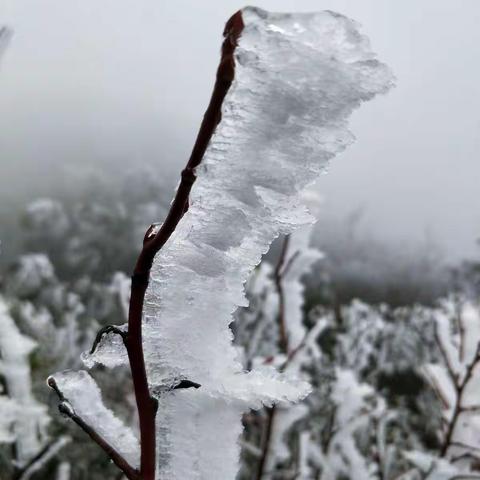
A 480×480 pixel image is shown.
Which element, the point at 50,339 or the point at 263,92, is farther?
the point at 50,339

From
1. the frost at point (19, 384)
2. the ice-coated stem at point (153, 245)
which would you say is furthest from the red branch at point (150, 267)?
the frost at point (19, 384)

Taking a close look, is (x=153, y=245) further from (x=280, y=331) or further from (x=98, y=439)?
(x=280, y=331)

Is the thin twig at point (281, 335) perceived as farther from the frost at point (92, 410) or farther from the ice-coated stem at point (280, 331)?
the frost at point (92, 410)

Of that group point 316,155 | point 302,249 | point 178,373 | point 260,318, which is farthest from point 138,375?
point 260,318

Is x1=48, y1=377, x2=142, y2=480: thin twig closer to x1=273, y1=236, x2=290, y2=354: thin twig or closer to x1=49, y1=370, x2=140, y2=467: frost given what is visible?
x1=49, y1=370, x2=140, y2=467: frost

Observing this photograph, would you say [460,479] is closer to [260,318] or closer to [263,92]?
[263,92]

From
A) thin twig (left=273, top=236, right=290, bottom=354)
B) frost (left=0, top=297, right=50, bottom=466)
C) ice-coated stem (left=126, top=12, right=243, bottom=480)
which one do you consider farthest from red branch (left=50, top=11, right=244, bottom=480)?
thin twig (left=273, top=236, right=290, bottom=354)
